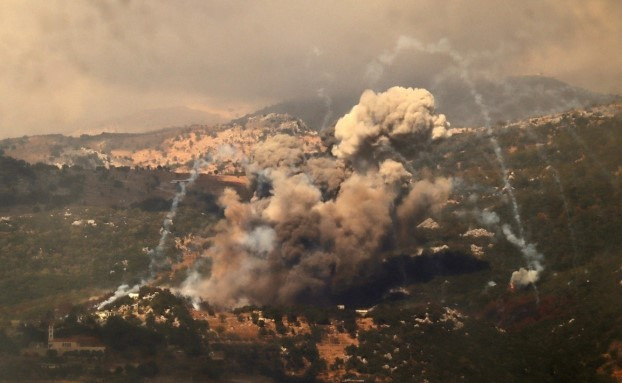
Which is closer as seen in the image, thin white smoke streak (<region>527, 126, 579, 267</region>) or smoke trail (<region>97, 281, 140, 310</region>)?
smoke trail (<region>97, 281, 140, 310</region>)

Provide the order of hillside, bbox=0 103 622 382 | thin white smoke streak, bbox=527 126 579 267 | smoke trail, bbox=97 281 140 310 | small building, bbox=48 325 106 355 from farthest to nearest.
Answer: thin white smoke streak, bbox=527 126 579 267, smoke trail, bbox=97 281 140 310, hillside, bbox=0 103 622 382, small building, bbox=48 325 106 355

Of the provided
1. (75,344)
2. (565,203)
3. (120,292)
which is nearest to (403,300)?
(565,203)

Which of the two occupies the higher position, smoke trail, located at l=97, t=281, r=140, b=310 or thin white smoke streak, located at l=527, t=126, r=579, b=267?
thin white smoke streak, located at l=527, t=126, r=579, b=267

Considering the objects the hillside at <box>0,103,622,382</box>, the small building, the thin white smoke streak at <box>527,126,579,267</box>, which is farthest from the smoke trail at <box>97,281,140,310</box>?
the thin white smoke streak at <box>527,126,579,267</box>

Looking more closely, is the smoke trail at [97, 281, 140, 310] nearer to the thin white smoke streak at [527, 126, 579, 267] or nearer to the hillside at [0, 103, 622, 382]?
the hillside at [0, 103, 622, 382]

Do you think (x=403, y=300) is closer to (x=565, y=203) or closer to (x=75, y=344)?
(x=565, y=203)

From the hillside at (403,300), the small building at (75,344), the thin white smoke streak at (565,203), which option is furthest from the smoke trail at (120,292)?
the thin white smoke streak at (565,203)

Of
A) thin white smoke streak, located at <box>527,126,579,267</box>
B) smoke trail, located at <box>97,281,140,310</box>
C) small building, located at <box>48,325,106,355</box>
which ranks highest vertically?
thin white smoke streak, located at <box>527,126,579,267</box>

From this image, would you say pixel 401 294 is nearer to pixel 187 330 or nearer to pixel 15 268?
pixel 187 330
